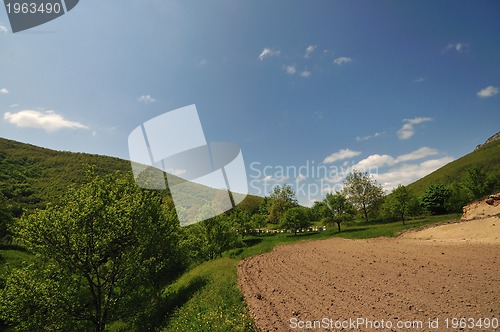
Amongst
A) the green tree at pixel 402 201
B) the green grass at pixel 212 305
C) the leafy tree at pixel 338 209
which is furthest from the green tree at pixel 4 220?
the green tree at pixel 402 201

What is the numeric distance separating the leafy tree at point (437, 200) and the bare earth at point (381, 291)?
2203 inches

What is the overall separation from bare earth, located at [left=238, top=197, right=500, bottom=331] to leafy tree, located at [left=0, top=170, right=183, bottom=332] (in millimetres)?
9139

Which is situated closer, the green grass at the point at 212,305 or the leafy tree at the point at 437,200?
the green grass at the point at 212,305

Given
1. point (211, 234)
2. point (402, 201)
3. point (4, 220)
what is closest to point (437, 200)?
point (402, 201)

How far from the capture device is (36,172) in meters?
108

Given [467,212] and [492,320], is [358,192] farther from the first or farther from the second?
[492,320]

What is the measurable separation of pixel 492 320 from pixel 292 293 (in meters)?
8.68

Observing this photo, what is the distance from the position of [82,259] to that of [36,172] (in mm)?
123306

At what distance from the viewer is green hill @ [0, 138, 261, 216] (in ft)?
261

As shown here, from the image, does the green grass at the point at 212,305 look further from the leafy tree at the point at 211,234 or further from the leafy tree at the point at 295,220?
the leafy tree at the point at 295,220

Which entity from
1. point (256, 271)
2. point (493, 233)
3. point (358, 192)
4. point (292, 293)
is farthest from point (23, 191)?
point (493, 233)

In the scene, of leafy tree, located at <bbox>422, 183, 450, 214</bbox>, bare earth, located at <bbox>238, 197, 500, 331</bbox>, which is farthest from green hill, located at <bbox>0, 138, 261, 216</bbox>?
leafy tree, located at <bbox>422, 183, 450, 214</bbox>

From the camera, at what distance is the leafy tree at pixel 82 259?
15.6 metres

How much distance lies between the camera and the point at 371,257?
23.1m
